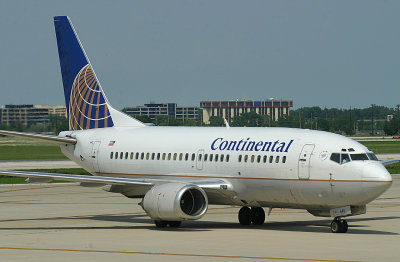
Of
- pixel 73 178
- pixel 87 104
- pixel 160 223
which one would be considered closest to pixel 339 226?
pixel 160 223

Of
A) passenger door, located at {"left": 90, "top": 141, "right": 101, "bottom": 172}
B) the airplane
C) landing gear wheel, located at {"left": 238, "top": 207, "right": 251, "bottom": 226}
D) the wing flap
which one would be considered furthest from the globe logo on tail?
landing gear wheel, located at {"left": 238, "top": 207, "right": 251, "bottom": 226}

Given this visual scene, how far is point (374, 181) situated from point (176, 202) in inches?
297

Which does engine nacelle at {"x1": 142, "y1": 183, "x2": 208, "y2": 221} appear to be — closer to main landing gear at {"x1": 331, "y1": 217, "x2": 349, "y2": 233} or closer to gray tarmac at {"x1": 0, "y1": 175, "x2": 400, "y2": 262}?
gray tarmac at {"x1": 0, "y1": 175, "x2": 400, "y2": 262}

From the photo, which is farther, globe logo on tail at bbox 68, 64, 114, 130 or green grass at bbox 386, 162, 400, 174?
green grass at bbox 386, 162, 400, 174

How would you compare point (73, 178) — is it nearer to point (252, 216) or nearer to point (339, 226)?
point (252, 216)

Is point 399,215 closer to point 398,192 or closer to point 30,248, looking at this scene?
point 398,192

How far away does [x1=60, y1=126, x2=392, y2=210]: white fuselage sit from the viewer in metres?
32.3

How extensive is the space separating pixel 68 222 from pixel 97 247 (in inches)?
382

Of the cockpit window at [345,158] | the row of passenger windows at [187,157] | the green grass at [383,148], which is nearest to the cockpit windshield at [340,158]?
the cockpit window at [345,158]

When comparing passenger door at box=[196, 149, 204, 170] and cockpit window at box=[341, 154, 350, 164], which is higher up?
cockpit window at box=[341, 154, 350, 164]

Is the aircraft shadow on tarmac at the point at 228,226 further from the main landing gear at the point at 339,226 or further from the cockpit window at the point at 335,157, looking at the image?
the cockpit window at the point at 335,157

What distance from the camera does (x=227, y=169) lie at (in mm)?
35531

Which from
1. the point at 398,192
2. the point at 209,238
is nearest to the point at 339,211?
the point at 209,238

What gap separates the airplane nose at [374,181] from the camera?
104 ft
